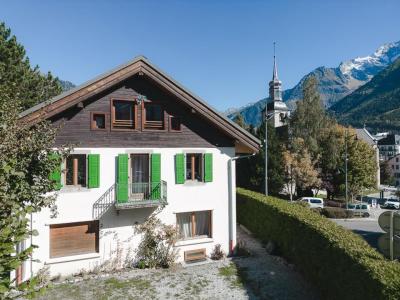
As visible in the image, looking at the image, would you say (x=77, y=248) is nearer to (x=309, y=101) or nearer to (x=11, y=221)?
(x=11, y=221)

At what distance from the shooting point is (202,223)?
55.0 ft

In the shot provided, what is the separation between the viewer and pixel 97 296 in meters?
12.2

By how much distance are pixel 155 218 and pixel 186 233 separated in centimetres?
199

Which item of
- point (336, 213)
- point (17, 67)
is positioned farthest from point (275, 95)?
point (17, 67)

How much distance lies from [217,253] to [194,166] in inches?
180

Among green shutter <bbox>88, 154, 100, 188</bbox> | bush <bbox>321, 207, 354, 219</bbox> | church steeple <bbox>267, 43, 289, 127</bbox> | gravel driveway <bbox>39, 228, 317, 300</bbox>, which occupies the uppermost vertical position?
church steeple <bbox>267, 43, 289, 127</bbox>

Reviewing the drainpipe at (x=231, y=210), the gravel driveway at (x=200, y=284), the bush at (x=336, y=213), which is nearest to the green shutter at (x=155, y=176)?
the gravel driveway at (x=200, y=284)

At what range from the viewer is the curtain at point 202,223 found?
54.5 feet

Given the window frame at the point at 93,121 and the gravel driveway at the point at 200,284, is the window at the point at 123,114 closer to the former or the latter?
the window frame at the point at 93,121

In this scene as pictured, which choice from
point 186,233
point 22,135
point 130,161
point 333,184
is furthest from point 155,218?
point 333,184

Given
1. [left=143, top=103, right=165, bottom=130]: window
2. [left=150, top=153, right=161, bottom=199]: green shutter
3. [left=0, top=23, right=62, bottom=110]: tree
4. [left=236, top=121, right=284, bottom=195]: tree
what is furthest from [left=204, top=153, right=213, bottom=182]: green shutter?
[left=236, top=121, right=284, bottom=195]: tree

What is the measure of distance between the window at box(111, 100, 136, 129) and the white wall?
3.80 feet

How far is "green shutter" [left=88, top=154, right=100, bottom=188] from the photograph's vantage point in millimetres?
14219

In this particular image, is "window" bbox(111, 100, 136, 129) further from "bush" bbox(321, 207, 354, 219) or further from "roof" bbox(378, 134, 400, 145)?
"roof" bbox(378, 134, 400, 145)
